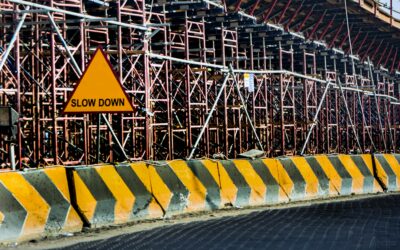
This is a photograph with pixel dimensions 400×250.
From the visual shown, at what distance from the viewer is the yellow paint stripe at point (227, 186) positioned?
17828mm

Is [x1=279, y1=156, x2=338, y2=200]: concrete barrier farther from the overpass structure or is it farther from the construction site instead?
the overpass structure

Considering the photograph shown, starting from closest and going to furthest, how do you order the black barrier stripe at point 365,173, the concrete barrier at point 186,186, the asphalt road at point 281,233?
the asphalt road at point 281,233
the concrete barrier at point 186,186
the black barrier stripe at point 365,173

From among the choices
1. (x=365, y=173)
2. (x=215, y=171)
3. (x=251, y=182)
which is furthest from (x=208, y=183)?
(x=365, y=173)

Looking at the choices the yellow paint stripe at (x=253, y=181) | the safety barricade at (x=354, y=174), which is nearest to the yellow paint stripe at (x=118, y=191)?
the yellow paint stripe at (x=253, y=181)

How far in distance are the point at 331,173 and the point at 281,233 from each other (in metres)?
8.00

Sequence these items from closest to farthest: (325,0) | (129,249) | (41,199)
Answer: (129,249) < (41,199) < (325,0)

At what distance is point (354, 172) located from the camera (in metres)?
22.3

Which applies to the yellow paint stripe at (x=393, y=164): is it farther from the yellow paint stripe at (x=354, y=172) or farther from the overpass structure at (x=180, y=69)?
the overpass structure at (x=180, y=69)

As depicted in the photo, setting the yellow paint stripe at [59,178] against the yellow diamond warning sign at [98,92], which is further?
the yellow diamond warning sign at [98,92]

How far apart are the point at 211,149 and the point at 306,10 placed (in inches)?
367

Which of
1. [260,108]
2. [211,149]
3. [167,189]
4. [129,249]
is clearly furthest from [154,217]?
[260,108]

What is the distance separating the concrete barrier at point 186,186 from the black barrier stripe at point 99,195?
4.46 ft

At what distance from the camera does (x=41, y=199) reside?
43.1 ft

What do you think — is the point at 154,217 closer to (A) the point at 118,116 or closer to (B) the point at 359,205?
(B) the point at 359,205
